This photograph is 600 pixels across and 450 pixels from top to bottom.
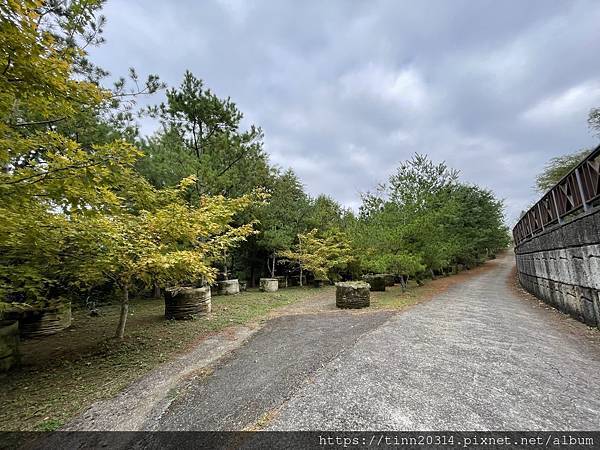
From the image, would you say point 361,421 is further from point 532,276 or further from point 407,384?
point 532,276

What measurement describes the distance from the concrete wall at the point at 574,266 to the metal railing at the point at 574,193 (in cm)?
33

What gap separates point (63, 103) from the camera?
2.37 meters

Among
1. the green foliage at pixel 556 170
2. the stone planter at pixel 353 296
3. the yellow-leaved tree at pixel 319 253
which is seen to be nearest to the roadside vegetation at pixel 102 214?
the yellow-leaved tree at pixel 319 253

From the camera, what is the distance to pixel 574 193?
16.1 feet

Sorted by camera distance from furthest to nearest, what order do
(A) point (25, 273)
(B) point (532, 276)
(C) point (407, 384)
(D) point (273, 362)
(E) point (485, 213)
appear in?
1. (E) point (485, 213)
2. (B) point (532, 276)
3. (D) point (273, 362)
4. (A) point (25, 273)
5. (C) point (407, 384)

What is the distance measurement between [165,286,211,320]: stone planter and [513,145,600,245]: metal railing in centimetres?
847

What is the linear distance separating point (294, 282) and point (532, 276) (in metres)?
10.7

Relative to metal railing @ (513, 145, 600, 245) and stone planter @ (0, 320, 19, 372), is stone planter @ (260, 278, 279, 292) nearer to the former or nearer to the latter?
stone planter @ (0, 320, 19, 372)

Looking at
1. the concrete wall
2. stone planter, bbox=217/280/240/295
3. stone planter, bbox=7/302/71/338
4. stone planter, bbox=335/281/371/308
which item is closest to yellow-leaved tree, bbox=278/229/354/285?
stone planter, bbox=217/280/240/295

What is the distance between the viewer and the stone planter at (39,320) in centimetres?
548

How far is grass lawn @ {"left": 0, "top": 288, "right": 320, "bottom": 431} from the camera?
2.71 meters

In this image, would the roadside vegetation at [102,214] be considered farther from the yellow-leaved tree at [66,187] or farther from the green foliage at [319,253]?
the green foliage at [319,253]

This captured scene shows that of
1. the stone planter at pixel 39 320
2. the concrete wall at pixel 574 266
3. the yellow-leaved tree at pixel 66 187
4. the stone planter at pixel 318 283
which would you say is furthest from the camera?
the stone planter at pixel 318 283

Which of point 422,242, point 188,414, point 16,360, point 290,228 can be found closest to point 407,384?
point 188,414
